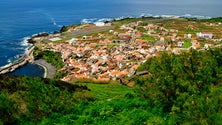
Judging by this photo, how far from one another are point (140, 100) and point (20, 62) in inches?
2140

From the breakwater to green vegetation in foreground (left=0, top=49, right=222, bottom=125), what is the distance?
4400cm

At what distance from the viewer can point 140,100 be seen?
25391mm

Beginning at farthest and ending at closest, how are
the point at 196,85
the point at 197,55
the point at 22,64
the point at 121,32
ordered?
the point at 121,32, the point at 22,64, the point at 197,55, the point at 196,85

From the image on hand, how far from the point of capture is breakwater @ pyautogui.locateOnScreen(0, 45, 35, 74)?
69562 millimetres

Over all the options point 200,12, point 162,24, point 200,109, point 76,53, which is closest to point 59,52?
point 76,53

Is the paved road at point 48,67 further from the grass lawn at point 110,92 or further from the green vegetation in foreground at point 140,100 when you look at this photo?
the green vegetation in foreground at point 140,100

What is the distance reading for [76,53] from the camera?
77938mm

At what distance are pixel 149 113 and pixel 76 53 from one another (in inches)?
2213

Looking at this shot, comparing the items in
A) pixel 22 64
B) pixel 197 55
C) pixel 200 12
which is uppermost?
pixel 200 12

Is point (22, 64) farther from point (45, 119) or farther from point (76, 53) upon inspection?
point (45, 119)

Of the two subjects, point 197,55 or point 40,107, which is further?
point 197,55

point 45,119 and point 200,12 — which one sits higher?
A: point 200,12

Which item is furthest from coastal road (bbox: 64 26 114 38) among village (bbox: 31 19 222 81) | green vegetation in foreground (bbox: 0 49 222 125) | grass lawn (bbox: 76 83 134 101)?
green vegetation in foreground (bbox: 0 49 222 125)

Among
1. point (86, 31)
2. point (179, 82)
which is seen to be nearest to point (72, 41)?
point (86, 31)
